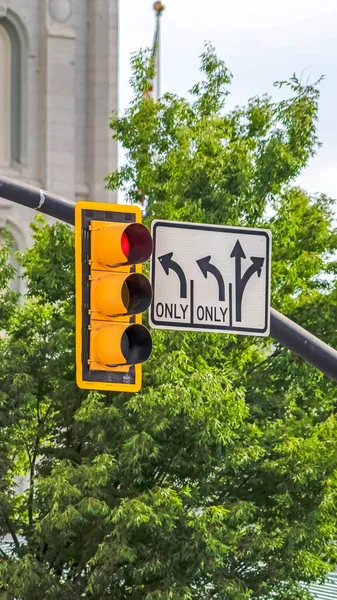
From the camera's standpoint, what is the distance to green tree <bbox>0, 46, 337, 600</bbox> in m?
19.3

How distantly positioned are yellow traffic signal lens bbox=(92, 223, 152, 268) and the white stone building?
93.0ft

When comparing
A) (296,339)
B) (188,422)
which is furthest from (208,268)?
(188,422)

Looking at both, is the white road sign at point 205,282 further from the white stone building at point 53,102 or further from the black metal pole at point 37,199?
the white stone building at point 53,102

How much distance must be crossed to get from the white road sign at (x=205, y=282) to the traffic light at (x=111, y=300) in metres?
0.39

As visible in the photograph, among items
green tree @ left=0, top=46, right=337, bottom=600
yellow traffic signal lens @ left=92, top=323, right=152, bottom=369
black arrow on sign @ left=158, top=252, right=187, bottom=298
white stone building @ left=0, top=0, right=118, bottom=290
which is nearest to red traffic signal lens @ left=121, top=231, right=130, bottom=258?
yellow traffic signal lens @ left=92, top=323, right=152, bottom=369

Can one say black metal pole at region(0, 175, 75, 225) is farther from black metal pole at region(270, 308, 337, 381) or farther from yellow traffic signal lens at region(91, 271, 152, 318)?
black metal pole at region(270, 308, 337, 381)

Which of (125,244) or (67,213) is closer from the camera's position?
(125,244)

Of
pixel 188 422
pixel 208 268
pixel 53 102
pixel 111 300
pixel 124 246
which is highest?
pixel 53 102

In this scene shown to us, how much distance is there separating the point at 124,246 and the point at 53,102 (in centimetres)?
2945

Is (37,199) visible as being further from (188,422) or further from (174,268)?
(188,422)

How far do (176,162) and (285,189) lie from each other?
1.84 m

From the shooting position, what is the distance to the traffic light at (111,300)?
28.2ft

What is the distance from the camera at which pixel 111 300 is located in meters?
8.57

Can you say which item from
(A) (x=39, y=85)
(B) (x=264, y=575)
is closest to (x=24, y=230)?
(A) (x=39, y=85)
